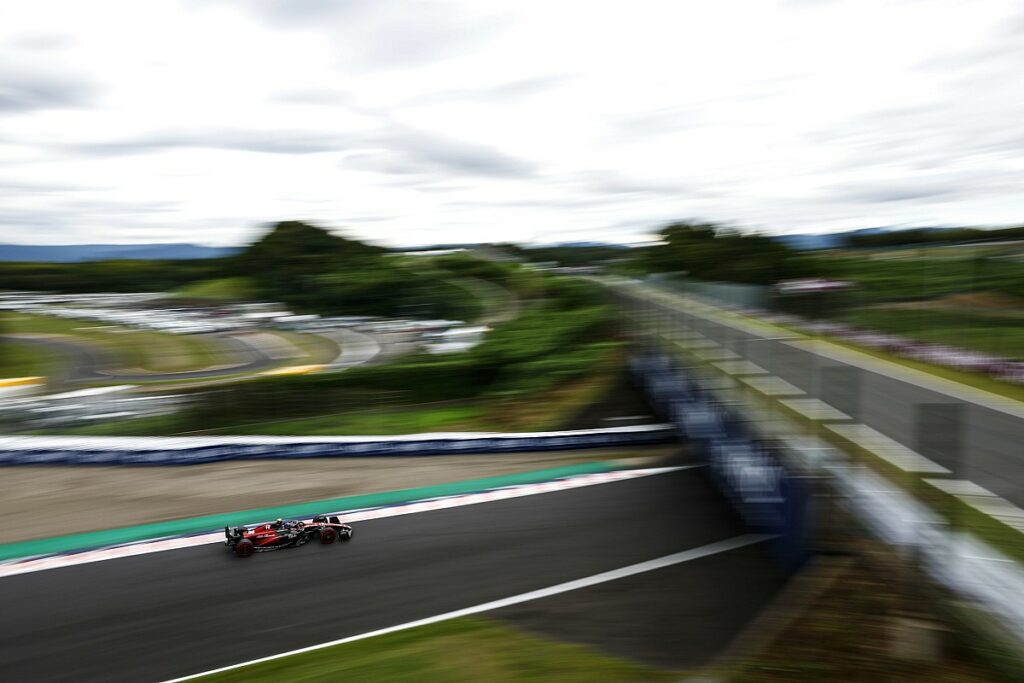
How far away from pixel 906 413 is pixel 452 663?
228 inches

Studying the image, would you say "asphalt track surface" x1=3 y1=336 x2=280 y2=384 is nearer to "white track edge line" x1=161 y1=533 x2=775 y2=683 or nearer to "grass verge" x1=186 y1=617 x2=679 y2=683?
"white track edge line" x1=161 y1=533 x2=775 y2=683

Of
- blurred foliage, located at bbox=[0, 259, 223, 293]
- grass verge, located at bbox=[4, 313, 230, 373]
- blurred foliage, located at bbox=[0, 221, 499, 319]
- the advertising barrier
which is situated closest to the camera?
the advertising barrier

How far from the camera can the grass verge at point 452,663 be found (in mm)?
6285

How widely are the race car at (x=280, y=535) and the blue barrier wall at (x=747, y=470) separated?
218 inches

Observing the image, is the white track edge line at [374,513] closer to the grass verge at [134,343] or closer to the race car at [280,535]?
the race car at [280,535]

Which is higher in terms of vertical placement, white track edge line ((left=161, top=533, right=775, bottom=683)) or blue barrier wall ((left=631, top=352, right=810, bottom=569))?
blue barrier wall ((left=631, top=352, right=810, bottom=569))

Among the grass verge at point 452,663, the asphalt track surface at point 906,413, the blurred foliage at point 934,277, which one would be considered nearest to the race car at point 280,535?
the grass verge at point 452,663

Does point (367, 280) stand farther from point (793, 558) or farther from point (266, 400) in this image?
point (793, 558)

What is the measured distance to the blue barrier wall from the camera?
7.74 meters

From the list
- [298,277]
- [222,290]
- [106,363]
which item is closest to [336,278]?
[298,277]

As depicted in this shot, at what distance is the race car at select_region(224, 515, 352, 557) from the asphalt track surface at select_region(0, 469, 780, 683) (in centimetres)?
13

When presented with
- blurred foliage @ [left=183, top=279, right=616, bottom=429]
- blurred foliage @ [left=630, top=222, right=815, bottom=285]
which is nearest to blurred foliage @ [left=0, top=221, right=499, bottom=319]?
blurred foliage @ [left=630, top=222, right=815, bottom=285]

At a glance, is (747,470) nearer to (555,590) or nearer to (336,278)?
(555,590)

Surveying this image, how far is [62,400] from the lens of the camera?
1873 centimetres
